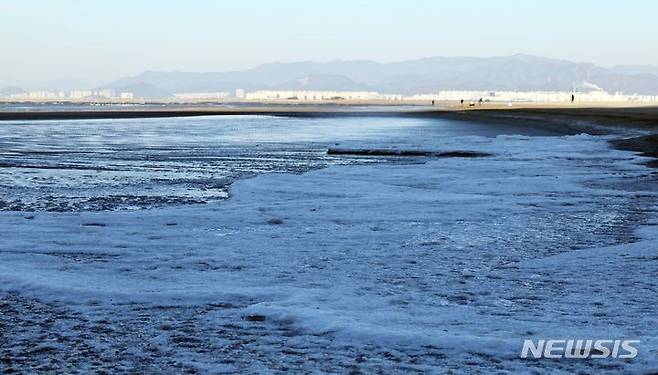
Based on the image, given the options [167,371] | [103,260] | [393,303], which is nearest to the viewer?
[167,371]

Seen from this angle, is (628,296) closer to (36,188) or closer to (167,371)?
(167,371)

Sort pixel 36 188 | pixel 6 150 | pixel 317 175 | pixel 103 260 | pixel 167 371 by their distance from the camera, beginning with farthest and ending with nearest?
pixel 6 150 < pixel 317 175 < pixel 36 188 < pixel 103 260 < pixel 167 371

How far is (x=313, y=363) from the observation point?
4996 millimetres

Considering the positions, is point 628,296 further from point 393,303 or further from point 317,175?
point 317,175

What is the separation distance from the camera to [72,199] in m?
12.8

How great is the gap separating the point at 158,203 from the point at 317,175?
4612 millimetres

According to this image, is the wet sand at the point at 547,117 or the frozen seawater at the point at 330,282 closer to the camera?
the frozen seawater at the point at 330,282

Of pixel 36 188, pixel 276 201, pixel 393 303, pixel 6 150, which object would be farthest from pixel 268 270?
pixel 6 150

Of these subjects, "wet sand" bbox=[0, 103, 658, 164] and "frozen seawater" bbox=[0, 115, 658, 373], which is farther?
"wet sand" bbox=[0, 103, 658, 164]

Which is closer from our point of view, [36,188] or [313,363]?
[313,363]

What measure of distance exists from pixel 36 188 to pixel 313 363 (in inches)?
416

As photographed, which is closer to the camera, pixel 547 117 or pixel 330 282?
pixel 330 282

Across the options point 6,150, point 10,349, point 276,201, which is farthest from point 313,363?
point 6,150

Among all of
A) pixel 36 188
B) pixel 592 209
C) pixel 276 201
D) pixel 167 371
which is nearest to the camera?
pixel 167 371
